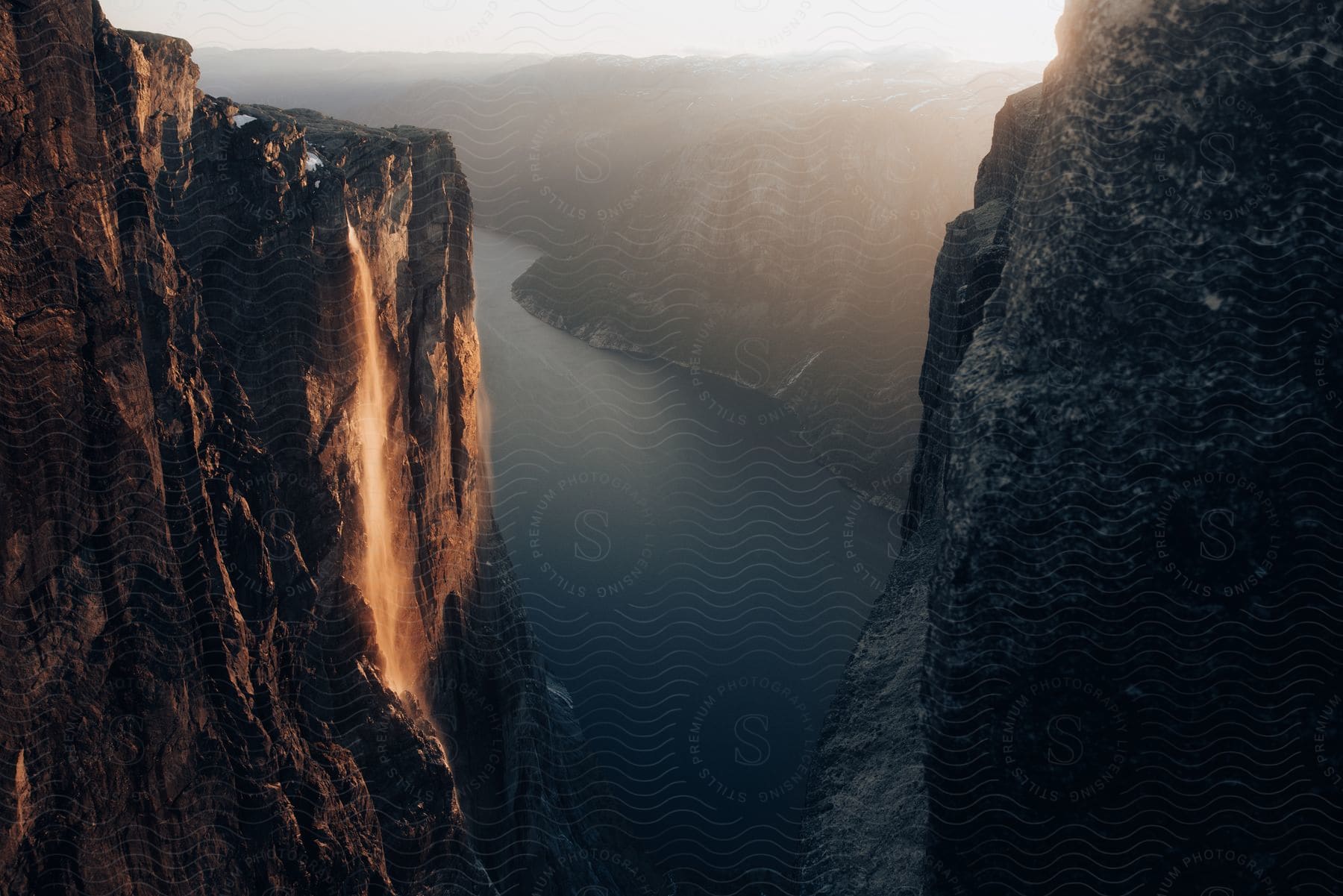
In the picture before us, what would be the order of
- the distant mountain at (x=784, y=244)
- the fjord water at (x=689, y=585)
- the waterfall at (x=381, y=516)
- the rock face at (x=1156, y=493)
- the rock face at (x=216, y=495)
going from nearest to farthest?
the rock face at (x=1156, y=493) < the rock face at (x=216, y=495) < the waterfall at (x=381, y=516) < the fjord water at (x=689, y=585) < the distant mountain at (x=784, y=244)

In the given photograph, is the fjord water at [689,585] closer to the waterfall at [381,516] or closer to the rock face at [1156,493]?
the waterfall at [381,516]

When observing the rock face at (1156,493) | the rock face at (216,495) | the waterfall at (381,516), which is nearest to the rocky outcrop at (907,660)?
the rock face at (1156,493)

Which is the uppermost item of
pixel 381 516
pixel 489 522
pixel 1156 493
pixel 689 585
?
pixel 1156 493

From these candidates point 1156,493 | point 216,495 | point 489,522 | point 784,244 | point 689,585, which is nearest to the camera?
point 1156,493

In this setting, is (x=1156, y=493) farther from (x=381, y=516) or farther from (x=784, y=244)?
(x=784, y=244)

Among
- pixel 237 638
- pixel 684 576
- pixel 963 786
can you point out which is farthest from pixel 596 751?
pixel 963 786

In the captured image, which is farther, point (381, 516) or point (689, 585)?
point (689, 585)

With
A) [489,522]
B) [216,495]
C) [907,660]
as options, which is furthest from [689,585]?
[216,495]
